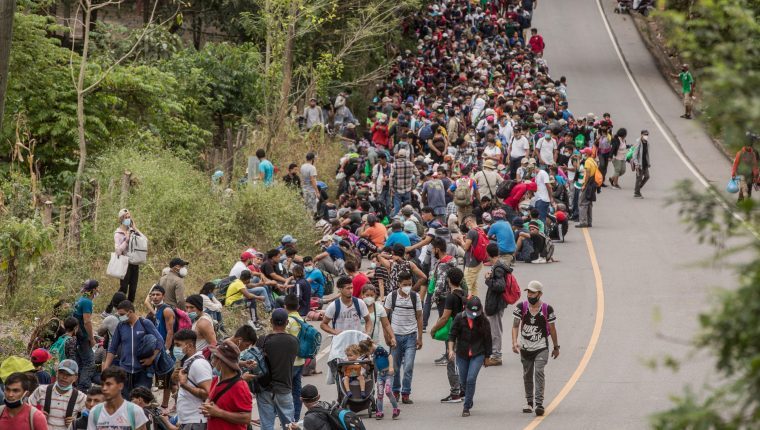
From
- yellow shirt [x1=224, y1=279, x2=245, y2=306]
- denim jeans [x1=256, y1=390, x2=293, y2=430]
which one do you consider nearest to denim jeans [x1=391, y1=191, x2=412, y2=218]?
yellow shirt [x1=224, y1=279, x2=245, y2=306]

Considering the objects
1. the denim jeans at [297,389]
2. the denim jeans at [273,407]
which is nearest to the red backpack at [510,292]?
the denim jeans at [297,389]

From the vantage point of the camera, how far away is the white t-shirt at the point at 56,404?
1193cm

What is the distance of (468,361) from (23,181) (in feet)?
40.6

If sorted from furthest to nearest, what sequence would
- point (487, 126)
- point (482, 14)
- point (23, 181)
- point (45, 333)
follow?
point (482, 14), point (487, 126), point (23, 181), point (45, 333)

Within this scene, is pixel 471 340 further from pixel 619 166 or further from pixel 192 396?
pixel 619 166

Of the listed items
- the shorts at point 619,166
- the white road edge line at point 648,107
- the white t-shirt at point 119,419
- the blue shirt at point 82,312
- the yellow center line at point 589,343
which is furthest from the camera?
the white road edge line at point 648,107

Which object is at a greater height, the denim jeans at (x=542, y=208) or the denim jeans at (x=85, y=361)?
the denim jeans at (x=542, y=208)

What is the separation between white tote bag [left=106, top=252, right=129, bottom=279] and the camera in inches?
741

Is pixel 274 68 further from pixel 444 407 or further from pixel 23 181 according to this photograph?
pixel 444 407

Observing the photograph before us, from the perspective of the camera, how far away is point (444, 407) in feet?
51.5

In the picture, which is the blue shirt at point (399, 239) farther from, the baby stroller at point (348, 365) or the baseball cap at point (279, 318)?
the baseball cap at point (279, 318)

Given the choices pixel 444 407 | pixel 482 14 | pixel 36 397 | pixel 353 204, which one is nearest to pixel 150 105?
pixel 353 204

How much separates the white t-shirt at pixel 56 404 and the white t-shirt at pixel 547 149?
62.5ft

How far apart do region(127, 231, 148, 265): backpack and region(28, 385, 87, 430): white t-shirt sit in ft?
23.1
